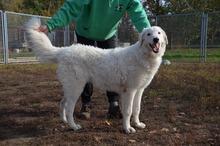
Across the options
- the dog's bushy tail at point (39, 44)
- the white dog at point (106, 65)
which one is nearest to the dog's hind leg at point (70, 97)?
the white dog at point (106, 65)

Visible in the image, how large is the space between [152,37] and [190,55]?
10.8m

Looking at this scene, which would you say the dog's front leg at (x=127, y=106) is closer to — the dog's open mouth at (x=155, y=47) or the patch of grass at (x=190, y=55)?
the dog's open mouth at (x=155, y=47)

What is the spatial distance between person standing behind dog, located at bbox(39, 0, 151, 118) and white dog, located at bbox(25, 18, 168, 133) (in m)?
0.39

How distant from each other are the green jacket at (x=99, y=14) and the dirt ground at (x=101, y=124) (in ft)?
4.75

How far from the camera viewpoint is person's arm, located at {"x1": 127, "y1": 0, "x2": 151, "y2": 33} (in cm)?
447

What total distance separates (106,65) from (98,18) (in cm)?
97

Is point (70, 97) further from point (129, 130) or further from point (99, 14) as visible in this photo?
point (99, 14)

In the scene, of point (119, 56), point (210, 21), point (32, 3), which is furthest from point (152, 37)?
point (32, 3)

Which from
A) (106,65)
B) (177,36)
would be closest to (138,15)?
(106,65)

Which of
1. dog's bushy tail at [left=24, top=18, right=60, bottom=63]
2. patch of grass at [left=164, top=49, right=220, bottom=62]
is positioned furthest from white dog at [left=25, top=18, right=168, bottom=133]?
patch of grass at [left=164, top=49, right=220, bottom=62]

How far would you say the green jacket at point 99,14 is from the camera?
14.7ft

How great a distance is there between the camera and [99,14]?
15.1 ft

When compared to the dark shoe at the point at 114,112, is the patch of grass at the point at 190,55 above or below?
above

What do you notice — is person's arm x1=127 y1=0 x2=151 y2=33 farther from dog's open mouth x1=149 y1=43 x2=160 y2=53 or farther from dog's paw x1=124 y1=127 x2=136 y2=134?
dog's paw x1=124 y1=127 x2=136 y2=134
